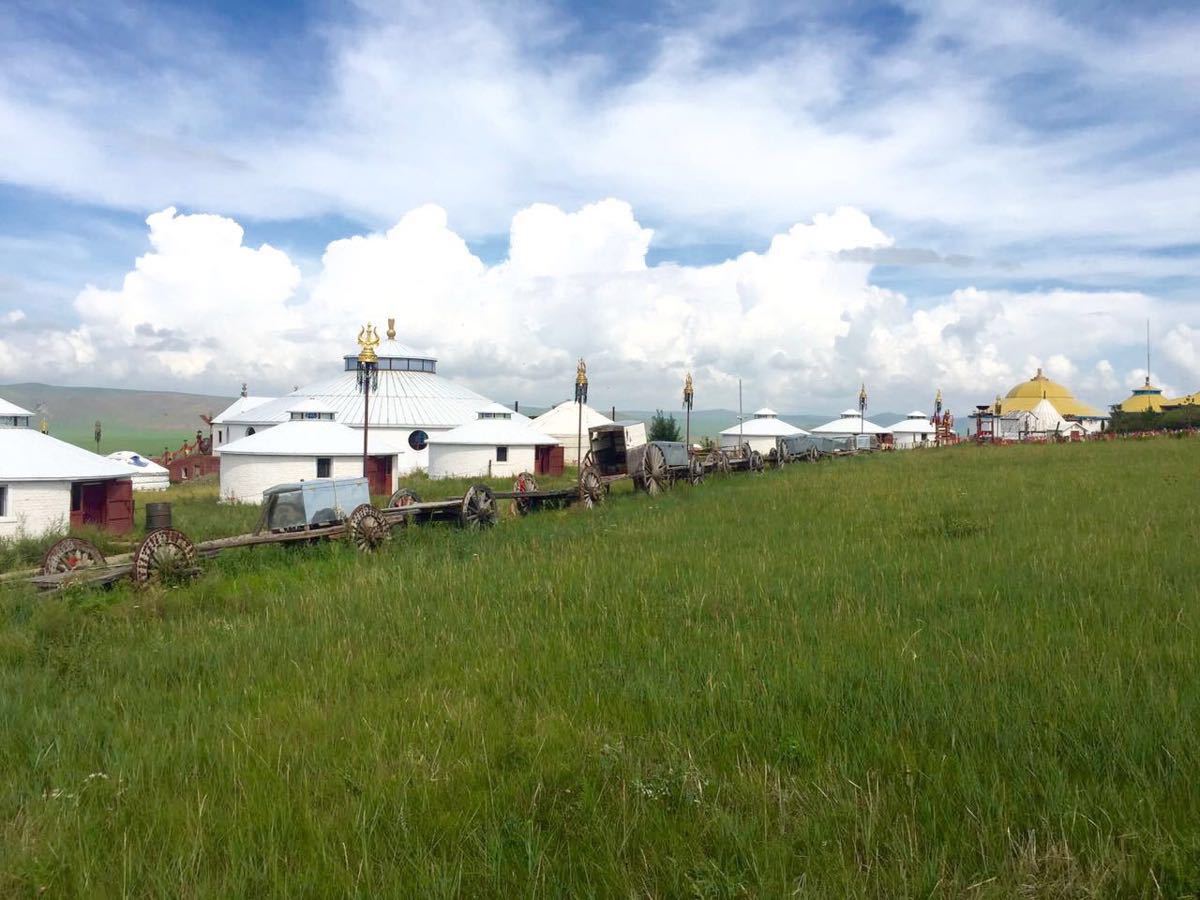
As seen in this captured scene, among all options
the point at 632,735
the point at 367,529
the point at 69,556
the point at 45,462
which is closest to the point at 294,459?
the point at 45,462

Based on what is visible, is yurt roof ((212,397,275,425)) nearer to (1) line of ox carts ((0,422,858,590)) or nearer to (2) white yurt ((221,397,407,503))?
(2) white yurt ((221,397,407,503))

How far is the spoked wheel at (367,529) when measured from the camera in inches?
602

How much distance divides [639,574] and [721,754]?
5.39 metres

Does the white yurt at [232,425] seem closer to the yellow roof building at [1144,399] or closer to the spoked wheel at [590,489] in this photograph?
the spoked wheel at [590,489]

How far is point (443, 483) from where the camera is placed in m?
39.2

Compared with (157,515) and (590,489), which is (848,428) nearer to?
(590,489)

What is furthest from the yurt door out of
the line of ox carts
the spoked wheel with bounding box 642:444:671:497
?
the spoked wheel with bounding box 642:444:671:497

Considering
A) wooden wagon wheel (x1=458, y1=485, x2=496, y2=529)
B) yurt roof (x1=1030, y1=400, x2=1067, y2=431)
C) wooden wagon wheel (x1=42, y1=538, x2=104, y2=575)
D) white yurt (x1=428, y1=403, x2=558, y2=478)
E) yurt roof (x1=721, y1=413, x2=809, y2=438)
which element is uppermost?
yurt roof (x1=1030, y1=400, x2=1067, y2=431)

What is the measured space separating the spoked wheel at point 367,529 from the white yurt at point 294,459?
21528mm

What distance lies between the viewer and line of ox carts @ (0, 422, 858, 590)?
11.6 meters

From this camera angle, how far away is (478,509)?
733 inches

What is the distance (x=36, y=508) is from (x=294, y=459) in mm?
12572

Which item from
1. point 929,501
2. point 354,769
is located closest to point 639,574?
point 354,769

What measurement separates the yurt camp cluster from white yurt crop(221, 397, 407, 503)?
0.15 feet
